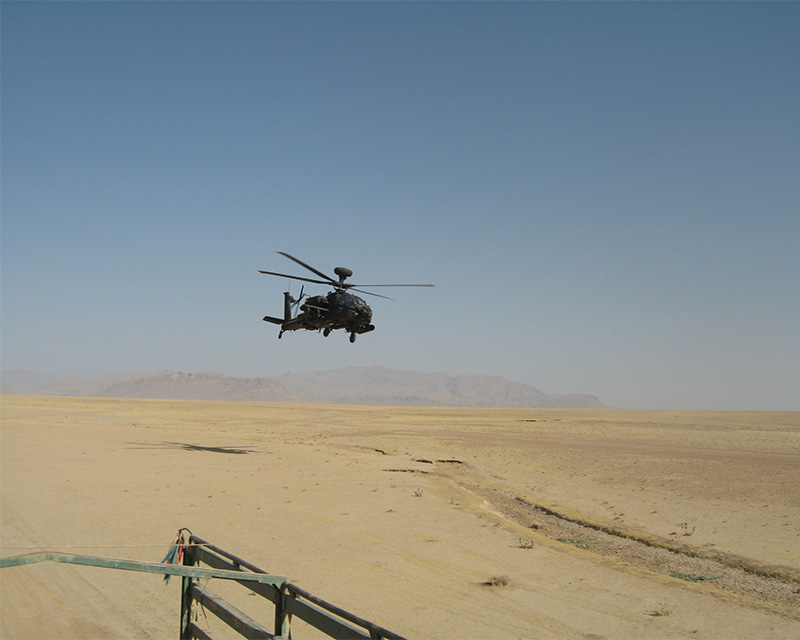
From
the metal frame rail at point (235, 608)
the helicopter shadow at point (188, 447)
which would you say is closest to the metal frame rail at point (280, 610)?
the metal frame rail at point (235, 608)

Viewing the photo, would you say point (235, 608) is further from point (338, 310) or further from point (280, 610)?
point (338, 310)

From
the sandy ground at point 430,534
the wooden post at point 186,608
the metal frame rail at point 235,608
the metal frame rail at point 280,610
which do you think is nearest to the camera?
the metal frame rail at point 235,608

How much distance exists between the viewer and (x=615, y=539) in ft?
40.9

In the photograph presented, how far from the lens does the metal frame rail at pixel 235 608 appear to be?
2955mm

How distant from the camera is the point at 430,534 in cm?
1189

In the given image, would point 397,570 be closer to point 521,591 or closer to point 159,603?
point 521,591

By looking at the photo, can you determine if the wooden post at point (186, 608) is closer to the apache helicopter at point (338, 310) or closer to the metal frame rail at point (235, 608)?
the metal frame rail at point (235, 608)

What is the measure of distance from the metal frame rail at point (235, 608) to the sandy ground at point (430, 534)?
1.51m

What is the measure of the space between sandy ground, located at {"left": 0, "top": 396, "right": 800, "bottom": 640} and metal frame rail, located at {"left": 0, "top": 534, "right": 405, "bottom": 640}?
151 centimetres

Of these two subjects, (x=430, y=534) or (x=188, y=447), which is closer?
(x=430, y=534)

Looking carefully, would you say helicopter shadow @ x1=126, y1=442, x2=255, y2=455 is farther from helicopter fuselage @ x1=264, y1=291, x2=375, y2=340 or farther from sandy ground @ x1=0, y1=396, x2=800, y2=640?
helicopter fuselage @ x1=264, y1=291, x2=375, y2=340

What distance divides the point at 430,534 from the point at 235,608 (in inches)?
338

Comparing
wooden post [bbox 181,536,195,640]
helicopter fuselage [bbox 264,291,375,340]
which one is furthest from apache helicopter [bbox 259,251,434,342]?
wooden post [bbox 181,536,195,640]

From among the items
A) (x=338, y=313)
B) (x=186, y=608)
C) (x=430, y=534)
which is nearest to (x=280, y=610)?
(x=186, y=608)
